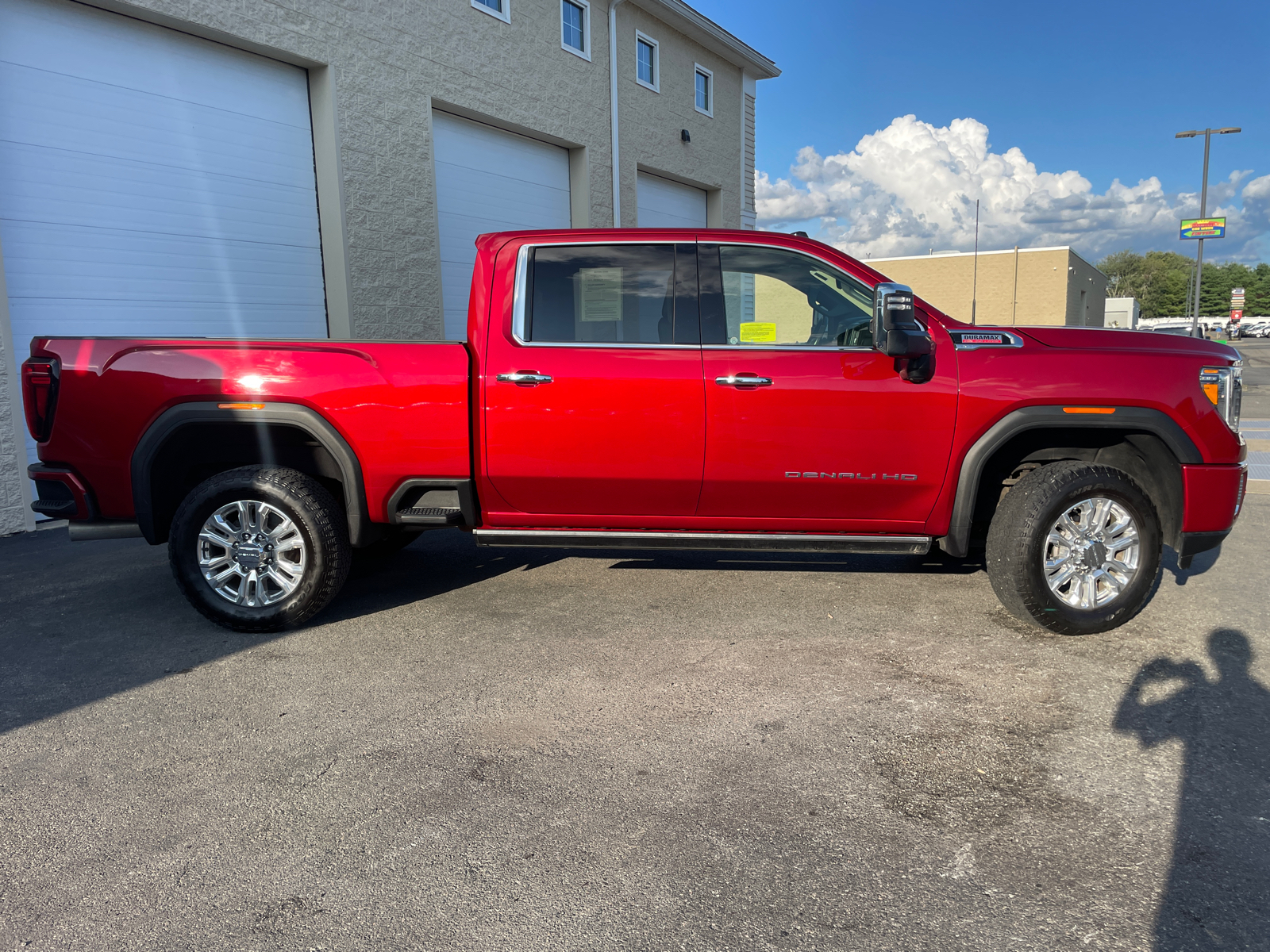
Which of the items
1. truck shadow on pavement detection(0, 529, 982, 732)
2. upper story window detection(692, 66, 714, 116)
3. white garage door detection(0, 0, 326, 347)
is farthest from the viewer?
upper story window detection(692, 66, 714, 116)

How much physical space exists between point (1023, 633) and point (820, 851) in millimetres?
2331

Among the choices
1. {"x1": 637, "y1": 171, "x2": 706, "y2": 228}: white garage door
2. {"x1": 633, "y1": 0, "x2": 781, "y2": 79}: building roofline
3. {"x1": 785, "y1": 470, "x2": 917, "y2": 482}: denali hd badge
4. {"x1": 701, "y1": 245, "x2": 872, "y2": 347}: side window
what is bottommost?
{"x1": 785, "y1": 470, "x2": 917, "y2": 482}: denali hd badge

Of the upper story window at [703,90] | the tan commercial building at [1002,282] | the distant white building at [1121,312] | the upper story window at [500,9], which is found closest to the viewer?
the upper story window at [500,9]

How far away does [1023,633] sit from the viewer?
4.24 m

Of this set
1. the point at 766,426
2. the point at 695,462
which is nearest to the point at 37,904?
the point at 695,462

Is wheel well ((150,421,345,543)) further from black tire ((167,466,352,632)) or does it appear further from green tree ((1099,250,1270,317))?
green tree ((1099,250,1270,317))

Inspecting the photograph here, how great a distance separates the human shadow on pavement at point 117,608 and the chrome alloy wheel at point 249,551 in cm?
27

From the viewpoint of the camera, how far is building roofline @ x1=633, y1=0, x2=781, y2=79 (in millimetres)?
14930

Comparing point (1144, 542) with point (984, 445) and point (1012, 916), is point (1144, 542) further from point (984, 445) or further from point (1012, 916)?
point (1012, 916)

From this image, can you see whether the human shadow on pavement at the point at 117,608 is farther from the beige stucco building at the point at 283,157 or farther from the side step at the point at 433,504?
the beige stucco building at the point at 283,157

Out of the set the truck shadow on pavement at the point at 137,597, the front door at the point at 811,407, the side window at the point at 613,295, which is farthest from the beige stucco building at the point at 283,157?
the front door at the point at 811,407

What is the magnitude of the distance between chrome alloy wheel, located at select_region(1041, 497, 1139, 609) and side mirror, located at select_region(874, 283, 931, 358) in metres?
1.15

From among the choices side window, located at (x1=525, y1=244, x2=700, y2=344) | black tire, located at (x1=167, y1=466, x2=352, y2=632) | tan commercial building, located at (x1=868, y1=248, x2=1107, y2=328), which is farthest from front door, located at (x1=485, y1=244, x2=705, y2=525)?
tan commercial building, located at (x1=868, y1=248, x2=1107, y2=328)

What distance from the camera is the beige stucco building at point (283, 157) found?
7.26 m
